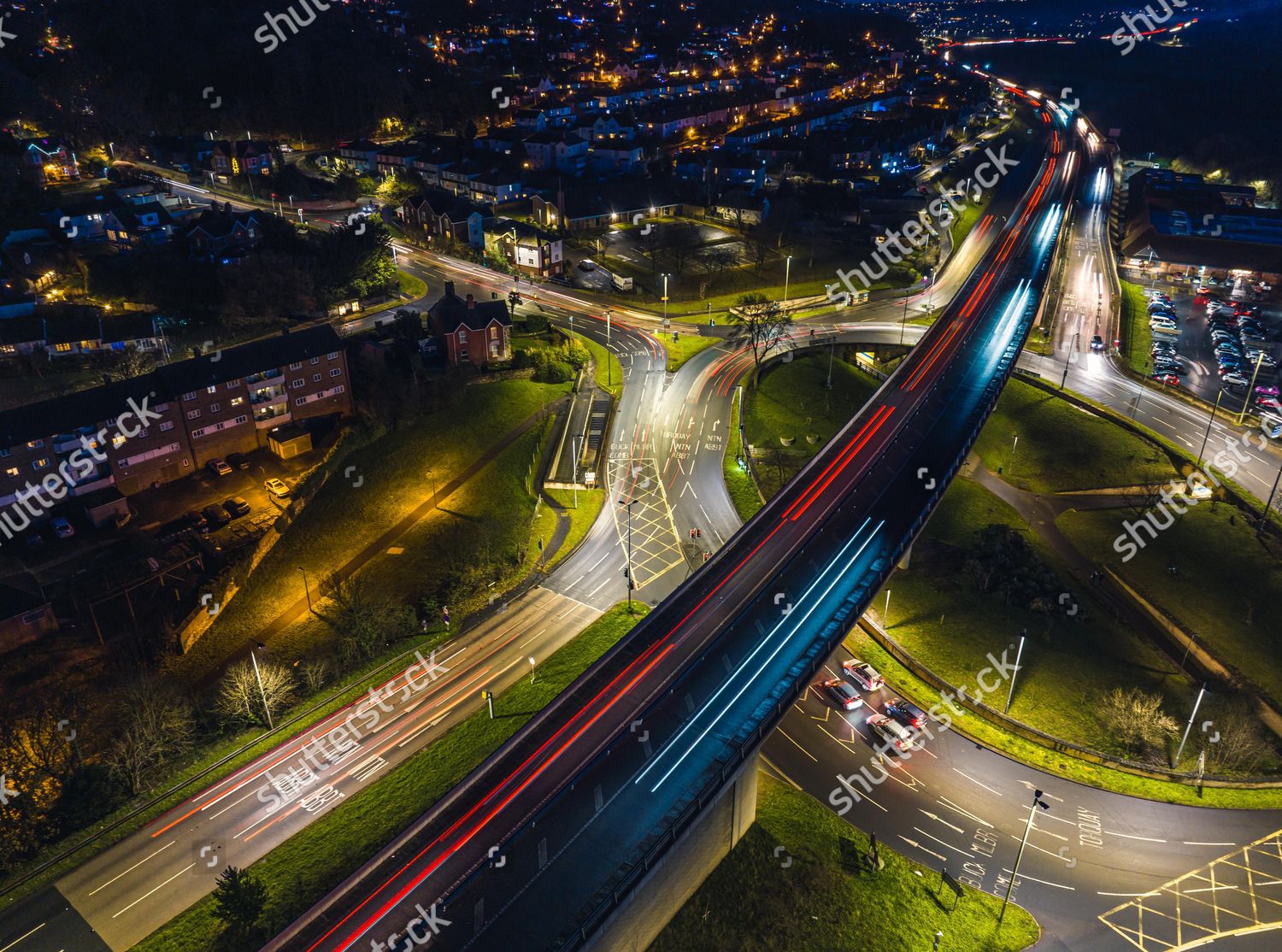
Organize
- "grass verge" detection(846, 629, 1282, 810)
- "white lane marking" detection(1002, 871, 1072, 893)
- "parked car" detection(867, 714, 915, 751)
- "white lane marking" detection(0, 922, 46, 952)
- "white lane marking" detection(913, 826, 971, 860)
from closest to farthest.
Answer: "white lane marking" detection(0, 922, 46, 952) < "white lane marking" detection(1002, 871, 1072, 893) < "white lane marking" detection(913, 826, 971, 860) < "grass verge" detection(846, 629, 1282, 810) < "parked car" detection(867, 714, 915, 751)

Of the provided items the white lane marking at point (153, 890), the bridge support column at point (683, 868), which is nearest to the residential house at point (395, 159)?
the white lane marking at point (153, 890)

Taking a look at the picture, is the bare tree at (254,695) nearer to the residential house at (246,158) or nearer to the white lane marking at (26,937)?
the white lane marking at (26,937)

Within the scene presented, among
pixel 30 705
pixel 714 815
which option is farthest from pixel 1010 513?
pixel 30 705

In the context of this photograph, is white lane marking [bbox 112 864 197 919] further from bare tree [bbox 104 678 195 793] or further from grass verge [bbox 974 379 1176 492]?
grass verge [bbox 974 379 1176 492]

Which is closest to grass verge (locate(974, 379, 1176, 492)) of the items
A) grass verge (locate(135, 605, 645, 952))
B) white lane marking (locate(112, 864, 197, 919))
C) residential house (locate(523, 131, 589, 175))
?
grass verge (locate(135, 605, 645, 952))

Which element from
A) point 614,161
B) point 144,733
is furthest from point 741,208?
point 144,733

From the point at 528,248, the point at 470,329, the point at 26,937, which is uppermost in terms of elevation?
the point at 528,248

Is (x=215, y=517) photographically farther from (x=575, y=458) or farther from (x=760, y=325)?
(x=760, y=325)

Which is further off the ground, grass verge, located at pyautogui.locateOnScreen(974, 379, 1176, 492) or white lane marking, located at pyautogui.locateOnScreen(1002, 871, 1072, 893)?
grass verge, located at pyautogui.locateOnScreen(974, 379, 1176, 492)
